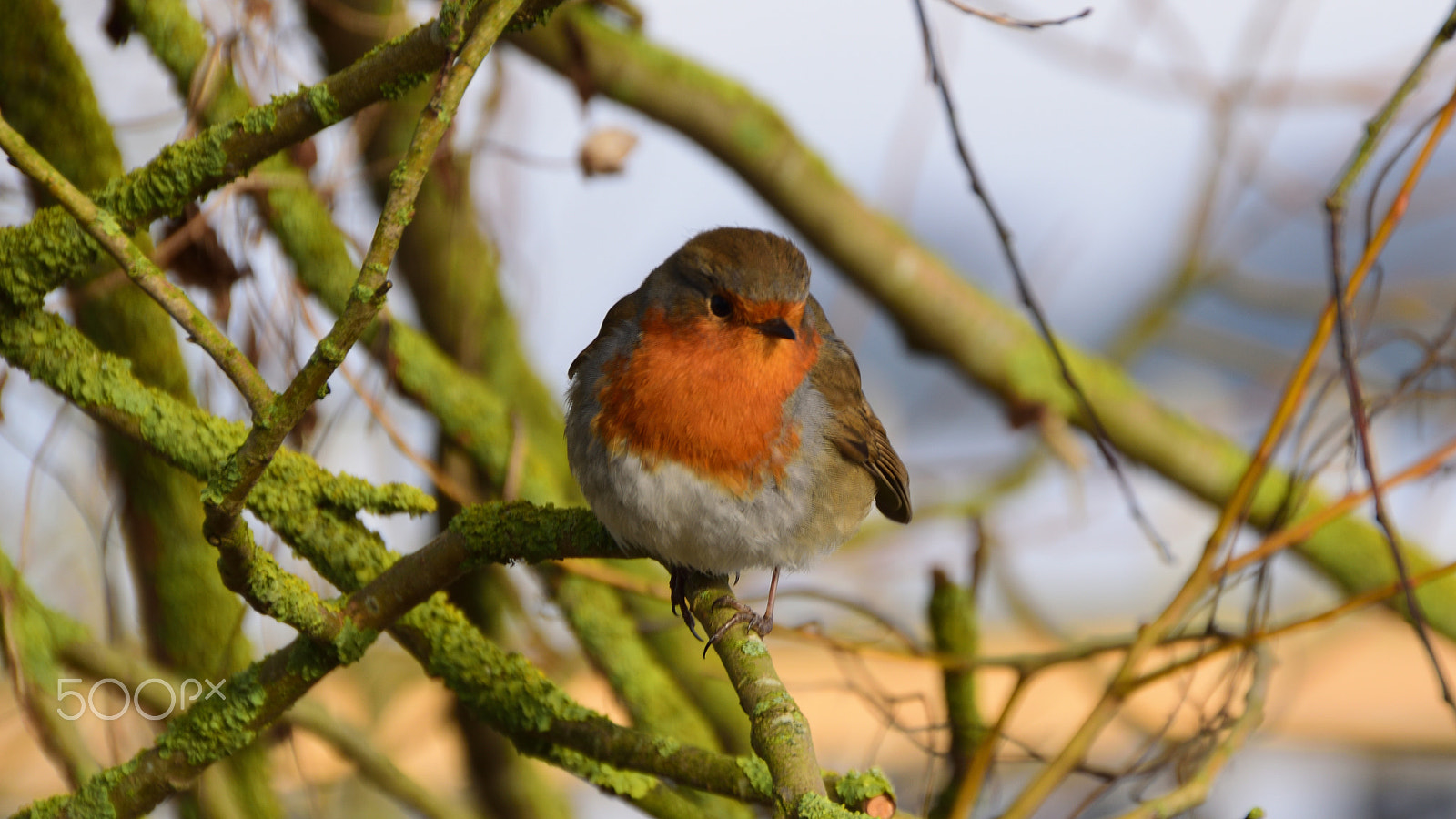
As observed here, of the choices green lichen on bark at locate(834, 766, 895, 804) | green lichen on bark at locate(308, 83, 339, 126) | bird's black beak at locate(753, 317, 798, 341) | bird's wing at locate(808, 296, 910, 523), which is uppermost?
bird's wing at locate(808, 296, 910, 523)

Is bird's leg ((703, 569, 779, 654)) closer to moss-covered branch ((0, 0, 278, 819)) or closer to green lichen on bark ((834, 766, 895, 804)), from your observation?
green lichen on bark ((834, 766, 895, 804))

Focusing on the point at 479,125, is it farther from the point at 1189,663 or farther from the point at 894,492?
the point at 1189,663

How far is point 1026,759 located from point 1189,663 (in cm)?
52

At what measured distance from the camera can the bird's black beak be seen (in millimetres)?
2107

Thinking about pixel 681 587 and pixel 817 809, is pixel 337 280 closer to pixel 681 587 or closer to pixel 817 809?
pixel 681 587

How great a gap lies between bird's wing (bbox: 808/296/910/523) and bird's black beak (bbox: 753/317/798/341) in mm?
262

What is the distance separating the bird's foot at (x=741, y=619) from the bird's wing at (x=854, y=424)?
14.1 inches

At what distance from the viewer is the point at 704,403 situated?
7.09ft

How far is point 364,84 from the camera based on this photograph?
5.06 ft

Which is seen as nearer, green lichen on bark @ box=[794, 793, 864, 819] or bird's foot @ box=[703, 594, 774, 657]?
green lichen on bark @ box=[794, 793, 864, 819]

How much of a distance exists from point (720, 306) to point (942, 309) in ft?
5.06

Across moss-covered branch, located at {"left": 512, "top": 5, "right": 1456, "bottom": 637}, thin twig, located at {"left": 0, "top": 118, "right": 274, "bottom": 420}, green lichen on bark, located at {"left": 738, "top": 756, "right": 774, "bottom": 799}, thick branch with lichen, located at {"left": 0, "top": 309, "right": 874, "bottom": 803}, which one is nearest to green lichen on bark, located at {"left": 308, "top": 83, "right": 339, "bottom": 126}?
thin twig, located at {"left": 0, "top": 118, "right": 274, "bottom": 420}

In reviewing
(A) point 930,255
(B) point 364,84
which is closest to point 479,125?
(A) point 930,255

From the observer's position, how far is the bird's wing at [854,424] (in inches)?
94.2
